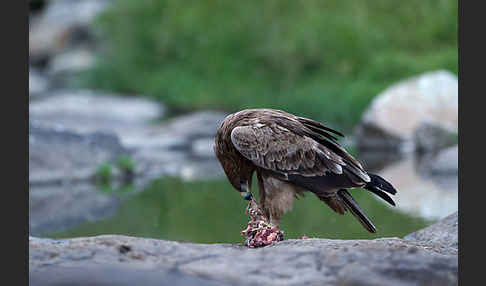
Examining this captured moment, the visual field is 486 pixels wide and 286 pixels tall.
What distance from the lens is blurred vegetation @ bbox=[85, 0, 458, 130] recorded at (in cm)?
2048

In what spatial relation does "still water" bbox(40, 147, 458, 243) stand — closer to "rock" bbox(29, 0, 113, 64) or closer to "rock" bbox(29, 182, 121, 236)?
"rock" bbox(29, 182, 121, 236)

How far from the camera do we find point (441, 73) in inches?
684

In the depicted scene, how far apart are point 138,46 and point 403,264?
21.4 meters

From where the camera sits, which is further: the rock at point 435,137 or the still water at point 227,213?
the rock at point 435,137

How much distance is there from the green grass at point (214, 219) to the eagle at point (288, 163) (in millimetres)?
1414

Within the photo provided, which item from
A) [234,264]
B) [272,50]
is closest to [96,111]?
[272,50]

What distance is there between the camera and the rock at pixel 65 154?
12.4m

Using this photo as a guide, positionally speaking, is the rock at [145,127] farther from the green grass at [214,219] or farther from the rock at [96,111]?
the green grass at [214,219]

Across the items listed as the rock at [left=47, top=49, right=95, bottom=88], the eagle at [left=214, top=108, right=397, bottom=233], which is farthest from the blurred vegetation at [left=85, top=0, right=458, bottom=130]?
the eagle at [left=214, top=108, right=397, bottom=233]

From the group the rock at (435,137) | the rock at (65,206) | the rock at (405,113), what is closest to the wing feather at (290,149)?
the rock at (65,206)

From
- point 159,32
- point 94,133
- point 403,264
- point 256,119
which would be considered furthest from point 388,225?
point 159,32

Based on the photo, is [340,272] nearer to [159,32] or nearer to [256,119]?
[256,119]

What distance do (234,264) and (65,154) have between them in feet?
29.6

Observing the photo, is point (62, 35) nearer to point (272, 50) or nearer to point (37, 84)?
point (37, 84)
